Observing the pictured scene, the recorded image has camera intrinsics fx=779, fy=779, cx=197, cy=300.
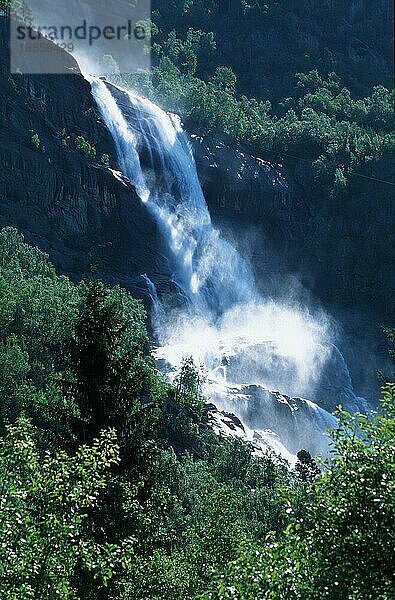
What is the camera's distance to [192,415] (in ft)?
175

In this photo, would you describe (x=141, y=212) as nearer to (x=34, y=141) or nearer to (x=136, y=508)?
(x=34, y=141)

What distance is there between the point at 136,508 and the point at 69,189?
2082 inches

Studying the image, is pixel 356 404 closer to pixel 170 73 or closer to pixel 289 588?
pixel 170 73

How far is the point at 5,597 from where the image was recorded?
32.5 feet

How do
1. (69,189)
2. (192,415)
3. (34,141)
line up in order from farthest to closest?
(69,189), (34,141), (192,415)

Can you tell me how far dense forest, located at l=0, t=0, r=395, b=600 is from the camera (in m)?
10.4

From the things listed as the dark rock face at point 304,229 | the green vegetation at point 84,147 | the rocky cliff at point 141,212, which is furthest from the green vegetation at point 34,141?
the dark rock face at point 304,229

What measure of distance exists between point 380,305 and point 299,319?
10068 mm

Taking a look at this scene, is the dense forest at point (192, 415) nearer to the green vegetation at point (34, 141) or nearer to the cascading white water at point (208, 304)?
the green vegetation at point (34, 141)

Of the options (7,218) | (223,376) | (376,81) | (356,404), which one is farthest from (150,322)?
(376,81)

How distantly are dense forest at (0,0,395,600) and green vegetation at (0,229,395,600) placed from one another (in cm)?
→ 4

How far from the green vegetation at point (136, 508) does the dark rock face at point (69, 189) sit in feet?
85.7

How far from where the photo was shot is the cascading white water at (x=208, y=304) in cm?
6800

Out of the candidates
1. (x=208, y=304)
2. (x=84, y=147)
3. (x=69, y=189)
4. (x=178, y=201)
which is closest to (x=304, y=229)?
(x=178, y=201)
